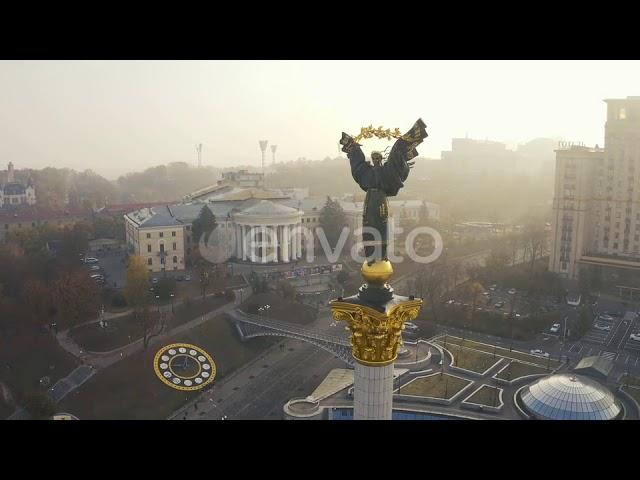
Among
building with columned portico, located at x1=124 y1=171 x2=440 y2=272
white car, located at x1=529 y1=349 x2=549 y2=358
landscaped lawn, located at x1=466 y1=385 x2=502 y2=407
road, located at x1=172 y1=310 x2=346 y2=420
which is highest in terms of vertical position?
building with columned portico, located at x1=124 y1=171 x2=440 y2=272

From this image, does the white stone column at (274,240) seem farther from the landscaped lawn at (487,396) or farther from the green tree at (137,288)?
the landscaped lawn at (487,396)

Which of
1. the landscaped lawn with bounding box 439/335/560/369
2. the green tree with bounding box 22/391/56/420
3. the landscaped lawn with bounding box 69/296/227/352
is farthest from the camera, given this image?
the landscaped lawn with bounding box 439/335/560/369

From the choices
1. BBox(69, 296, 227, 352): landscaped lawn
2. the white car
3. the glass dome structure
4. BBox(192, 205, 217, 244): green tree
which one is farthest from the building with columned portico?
the glass dome structure

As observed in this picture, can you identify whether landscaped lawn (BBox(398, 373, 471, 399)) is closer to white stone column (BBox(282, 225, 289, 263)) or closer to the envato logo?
the envato logo

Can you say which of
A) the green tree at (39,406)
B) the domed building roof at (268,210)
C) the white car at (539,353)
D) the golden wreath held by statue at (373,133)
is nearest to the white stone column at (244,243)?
the domed building roof at (268,210)

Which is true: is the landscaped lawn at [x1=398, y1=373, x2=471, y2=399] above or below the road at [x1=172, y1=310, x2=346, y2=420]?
above
